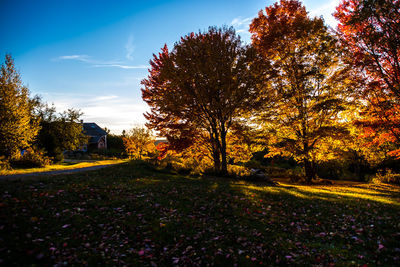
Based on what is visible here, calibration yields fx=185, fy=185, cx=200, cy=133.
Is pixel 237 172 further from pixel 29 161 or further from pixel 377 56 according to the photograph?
pixel 29 161

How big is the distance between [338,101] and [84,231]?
18062 mm

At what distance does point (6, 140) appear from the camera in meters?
18.2

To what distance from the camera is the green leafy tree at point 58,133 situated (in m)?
29.6

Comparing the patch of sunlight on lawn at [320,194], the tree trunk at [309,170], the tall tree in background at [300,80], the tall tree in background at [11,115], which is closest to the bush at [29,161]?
the tall tree in background at [11,115]

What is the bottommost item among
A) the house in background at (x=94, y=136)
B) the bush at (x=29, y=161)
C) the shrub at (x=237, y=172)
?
the shrub at (x=237, y=172)

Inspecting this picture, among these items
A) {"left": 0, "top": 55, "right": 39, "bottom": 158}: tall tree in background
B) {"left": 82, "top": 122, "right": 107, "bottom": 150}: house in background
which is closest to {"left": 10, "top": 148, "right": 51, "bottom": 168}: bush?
{"left": 0, "top": 55, "right": 39, "bottom": 158}: tall tree in background

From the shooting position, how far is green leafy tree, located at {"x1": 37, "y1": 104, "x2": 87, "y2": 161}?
1164 inches

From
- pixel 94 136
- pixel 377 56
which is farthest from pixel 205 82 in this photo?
pixel 94 136

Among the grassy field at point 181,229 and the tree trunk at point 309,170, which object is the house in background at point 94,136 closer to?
the grassy field at point 181,229

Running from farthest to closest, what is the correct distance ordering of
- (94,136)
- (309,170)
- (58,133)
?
1. (94,136)
2. (58,133)
3. (309,170)

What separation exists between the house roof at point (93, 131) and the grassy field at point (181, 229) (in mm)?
56560

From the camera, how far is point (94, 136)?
5988cm

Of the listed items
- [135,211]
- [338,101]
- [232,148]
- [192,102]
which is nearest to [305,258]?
[135,211]

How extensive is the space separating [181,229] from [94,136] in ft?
208
